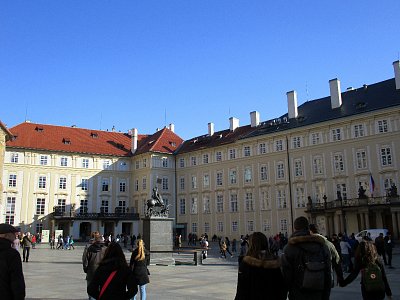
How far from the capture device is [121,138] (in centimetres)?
7162

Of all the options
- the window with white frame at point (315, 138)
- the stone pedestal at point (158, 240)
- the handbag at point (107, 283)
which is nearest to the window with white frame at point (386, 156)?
the window with white frame at point (315, 138)

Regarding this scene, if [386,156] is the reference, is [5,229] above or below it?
below

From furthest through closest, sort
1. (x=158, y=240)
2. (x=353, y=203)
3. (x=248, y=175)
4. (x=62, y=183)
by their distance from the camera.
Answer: (x=62, y=183)
(x=248, y=175)
(x=353, y=203)
(x=158, y=240)

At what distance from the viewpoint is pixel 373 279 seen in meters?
6.63

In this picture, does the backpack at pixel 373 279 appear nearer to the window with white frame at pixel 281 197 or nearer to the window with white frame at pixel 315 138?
the window with white frame at pixel 315 138

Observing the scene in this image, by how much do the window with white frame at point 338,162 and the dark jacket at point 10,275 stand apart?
44386 millimetres

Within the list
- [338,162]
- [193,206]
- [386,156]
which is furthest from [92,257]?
[193,206]

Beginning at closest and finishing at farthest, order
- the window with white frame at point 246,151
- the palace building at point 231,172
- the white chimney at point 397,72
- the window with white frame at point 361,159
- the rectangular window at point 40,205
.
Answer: the palace building at point 231,172
the window with white frame at point 361,159
the white chimney at point 397,72
the window with white frame at point 246,151
the rectangular window at point 40,205

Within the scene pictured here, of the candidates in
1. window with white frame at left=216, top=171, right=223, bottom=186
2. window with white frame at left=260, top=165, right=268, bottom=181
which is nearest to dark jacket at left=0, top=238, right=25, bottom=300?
window with white frame at left=260, top=165, right=268, bottom=181

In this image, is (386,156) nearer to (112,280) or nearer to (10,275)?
(112,280)

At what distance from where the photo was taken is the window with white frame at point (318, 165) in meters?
47.6

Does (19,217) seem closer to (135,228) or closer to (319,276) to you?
(135,228)

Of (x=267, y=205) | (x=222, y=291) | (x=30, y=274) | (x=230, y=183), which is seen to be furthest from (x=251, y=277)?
(x=230, y=183)

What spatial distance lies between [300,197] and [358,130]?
9649 millimetres
